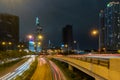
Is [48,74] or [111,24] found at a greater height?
[111,24]

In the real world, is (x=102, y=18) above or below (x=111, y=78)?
above

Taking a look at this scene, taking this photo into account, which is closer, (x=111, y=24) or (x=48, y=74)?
(x=48, y=74)

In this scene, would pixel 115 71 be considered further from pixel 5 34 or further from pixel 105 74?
pixel 5 34

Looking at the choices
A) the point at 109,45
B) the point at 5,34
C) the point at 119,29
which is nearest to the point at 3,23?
the point at 5,34

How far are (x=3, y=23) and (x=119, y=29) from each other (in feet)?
457

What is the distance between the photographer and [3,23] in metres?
197

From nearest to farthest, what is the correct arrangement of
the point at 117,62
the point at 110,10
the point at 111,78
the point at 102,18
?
the point at 117,62, the point at 111,78, the point at 102,18, the point at 110,10

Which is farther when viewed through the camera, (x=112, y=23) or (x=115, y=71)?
(x=112, y=23)

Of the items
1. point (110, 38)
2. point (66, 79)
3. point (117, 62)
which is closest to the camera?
point (117, 62)

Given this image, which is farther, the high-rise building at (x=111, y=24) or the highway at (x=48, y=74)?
the high-rise building at (x=111, y=24)

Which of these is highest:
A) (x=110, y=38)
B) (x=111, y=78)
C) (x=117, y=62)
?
(x=110, y=38)

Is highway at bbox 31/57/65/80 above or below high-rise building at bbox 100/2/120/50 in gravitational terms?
below

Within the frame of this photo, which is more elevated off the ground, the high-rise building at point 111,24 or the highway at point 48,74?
the high-rise building at point 111,24

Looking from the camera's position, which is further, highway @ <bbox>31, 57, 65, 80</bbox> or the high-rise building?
the high-rise building
